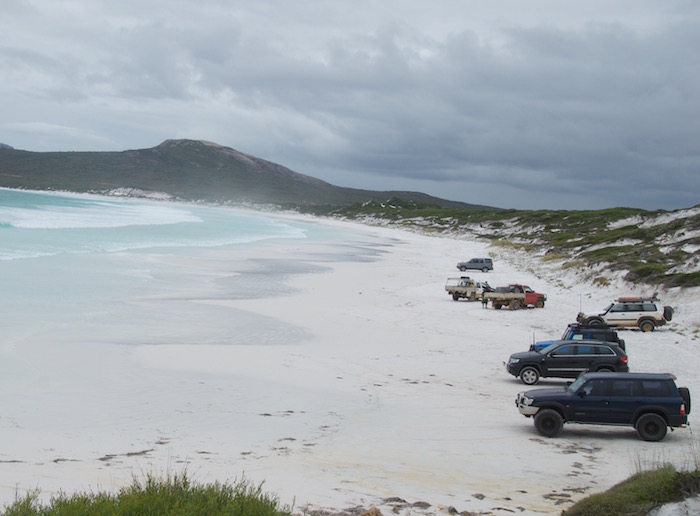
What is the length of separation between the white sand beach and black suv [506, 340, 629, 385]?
45 centimetres

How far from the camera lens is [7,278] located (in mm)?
34875

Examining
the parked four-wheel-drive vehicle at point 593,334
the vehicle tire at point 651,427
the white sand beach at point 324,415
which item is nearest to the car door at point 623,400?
the vehicle tire at point 651,427

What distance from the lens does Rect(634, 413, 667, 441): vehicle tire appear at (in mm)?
14078

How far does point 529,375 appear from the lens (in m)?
19.4

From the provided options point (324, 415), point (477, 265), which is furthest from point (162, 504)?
point (477, 265)

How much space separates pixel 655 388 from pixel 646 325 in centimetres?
1515

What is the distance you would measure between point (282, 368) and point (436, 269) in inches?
1544

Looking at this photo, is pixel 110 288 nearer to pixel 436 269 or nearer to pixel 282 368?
pixel 282 368

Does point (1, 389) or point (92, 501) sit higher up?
point (92, 501)

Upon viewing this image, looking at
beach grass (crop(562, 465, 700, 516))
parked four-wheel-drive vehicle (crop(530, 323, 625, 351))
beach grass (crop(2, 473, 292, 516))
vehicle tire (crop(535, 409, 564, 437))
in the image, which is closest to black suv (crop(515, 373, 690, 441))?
vehicle tire (crop(535, 409, 564, 437))

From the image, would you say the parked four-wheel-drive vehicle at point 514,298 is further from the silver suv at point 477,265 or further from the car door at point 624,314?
the silver suv at point 477,265

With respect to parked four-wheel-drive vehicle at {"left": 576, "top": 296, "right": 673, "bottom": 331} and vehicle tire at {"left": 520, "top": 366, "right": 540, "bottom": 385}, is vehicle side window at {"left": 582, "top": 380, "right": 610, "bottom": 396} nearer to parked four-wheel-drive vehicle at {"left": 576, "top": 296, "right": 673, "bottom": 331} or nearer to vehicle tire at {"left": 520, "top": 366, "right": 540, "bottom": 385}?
vehicle tire at {"left": 520, "top": 366, "right": 540, "bottom": 385}

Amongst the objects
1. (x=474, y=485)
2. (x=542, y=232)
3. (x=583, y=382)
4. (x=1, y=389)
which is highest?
(x=542, y=232)

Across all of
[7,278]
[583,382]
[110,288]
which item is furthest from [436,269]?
[583,382]
